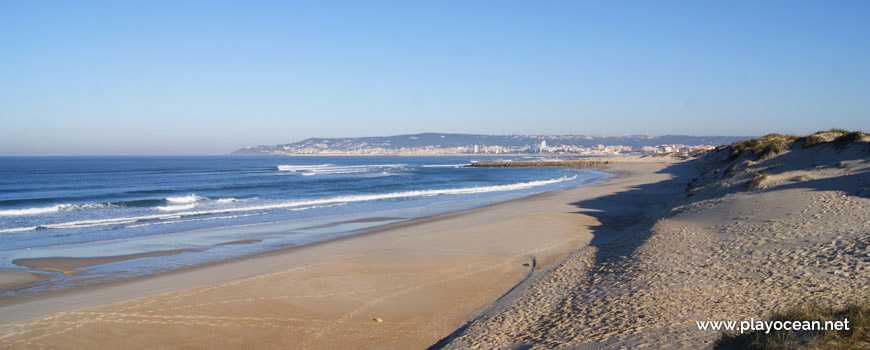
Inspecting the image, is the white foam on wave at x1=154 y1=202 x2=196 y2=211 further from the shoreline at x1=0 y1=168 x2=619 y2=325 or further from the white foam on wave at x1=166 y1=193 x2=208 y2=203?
the shoreline at x1=0 y1=168 x2=619 y2=325

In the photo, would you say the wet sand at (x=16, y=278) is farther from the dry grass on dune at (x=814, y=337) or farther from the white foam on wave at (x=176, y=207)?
the white foam on wave at (x=176, y=207)

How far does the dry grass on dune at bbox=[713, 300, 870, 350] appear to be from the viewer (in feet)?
12.4

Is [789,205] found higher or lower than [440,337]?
higher

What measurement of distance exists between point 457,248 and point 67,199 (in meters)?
28.3

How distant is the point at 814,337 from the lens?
12.8 feet

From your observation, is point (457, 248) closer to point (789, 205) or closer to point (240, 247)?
point (240, 247)

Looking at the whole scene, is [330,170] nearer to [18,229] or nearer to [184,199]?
[184,199]

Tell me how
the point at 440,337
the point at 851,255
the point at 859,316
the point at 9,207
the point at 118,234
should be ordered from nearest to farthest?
the point at 859,316 → the point at 440,337 → the point at 851,255 → the point at 118,234 → the point at 9,207

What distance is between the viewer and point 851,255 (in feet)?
24.4

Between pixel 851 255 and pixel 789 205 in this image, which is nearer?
pixel 851 255

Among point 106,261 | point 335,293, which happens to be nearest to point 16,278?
point 106,261

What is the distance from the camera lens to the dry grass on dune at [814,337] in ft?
12.4

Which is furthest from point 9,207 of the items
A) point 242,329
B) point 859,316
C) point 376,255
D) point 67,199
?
point 859,316

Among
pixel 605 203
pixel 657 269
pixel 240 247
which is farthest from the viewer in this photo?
pixel 605 203
